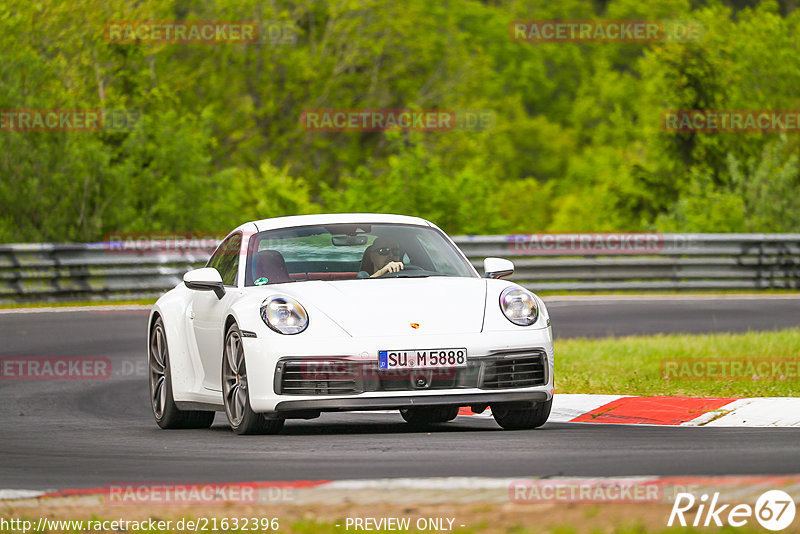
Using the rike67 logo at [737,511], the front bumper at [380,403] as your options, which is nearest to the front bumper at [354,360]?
the front bumper at [380,403]

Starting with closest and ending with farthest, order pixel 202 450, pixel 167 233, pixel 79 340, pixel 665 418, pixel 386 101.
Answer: pixel 202 450 → pixel 665 418 → pixel 79 340 → pixel 167 233 → pixel 386 101

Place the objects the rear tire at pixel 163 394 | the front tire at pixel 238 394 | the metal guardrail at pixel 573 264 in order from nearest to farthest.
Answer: the front tire at pixel 238 394 < the rear tire at pixel 163 394 < the metal guardrail at pixel 573 264

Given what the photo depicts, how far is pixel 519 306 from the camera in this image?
9.31 metres

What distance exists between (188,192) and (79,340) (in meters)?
14.2

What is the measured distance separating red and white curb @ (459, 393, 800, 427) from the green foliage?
18365mm

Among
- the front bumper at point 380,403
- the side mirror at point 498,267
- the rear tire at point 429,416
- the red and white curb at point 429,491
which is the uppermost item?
the side mirror at point 498,267

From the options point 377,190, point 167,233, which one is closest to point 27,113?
point 167,233

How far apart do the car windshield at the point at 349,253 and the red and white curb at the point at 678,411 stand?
1323mm

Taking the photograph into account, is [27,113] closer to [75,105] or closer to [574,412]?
[75,105]

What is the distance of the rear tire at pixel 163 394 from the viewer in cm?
1070

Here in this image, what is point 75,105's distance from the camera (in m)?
31.6

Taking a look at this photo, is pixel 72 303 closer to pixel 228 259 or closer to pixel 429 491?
pixel 228 259

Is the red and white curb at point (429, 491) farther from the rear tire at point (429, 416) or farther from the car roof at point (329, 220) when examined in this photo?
the rear tire at point (429, 416)

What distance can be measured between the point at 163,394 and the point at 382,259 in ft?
6.33
